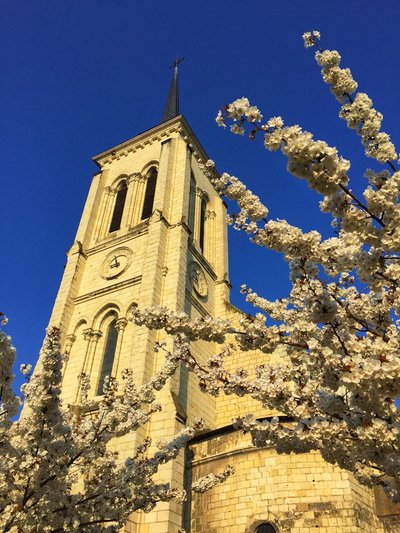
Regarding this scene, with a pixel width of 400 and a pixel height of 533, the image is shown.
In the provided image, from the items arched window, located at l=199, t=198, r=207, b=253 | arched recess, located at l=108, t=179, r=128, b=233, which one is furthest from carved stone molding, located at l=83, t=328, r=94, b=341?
arched window, located at l=199, t=198, r=207, b=253

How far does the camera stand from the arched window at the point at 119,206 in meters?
25.7

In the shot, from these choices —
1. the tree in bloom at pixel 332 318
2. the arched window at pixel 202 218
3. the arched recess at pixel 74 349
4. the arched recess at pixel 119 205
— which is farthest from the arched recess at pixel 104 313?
the tree in bloom at pixel 332 318

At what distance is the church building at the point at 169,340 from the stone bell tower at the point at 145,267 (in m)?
0.06

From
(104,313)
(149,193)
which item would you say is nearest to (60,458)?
(104,313)

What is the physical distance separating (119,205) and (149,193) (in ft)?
7.25

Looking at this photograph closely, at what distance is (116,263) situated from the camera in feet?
73.0

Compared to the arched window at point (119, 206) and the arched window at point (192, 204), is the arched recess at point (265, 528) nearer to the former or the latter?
the arched window at point (192, 204)

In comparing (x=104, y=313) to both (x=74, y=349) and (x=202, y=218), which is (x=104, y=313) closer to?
(x=74, y=349)

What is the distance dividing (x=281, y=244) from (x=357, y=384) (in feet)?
7.25

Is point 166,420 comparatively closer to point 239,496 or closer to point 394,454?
point 239,496

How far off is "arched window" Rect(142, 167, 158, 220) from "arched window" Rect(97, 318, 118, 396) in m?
7.22

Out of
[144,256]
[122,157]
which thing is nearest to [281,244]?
[144,256]

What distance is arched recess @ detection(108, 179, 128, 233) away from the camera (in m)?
25.7

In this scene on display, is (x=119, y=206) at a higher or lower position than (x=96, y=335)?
higher
